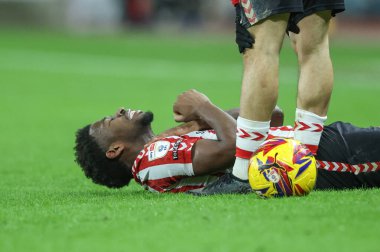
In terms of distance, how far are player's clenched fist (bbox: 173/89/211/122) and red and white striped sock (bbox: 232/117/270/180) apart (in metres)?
0.61

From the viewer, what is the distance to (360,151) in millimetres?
5883

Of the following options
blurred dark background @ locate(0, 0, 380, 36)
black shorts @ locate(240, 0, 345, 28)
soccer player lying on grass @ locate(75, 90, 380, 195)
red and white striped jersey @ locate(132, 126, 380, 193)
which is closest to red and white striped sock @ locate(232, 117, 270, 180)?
soccer player lying on grass @ locate(75, 90, 380, 195)

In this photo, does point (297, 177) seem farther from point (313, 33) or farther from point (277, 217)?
point (313, 33)

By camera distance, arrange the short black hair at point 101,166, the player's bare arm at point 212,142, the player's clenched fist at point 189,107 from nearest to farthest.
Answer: the player's bare arm at point 212,142
the player's clenched fist at point 189,107
the short black hair at point 101,166

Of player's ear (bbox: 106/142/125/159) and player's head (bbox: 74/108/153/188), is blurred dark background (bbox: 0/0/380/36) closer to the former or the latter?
player's head (bbox: 74/108/153/188)

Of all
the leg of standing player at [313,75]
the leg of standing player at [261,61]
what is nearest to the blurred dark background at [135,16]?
the leg of standing player at [313,75]

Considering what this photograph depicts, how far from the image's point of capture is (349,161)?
5871 millimetres

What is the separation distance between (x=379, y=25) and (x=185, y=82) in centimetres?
1646

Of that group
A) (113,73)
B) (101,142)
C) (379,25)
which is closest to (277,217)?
(101,142)

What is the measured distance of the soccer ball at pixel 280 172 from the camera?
17.5ft

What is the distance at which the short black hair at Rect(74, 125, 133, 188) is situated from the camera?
627cm

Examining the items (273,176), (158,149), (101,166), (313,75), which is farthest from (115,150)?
(313,75)

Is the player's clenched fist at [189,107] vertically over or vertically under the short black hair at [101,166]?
over

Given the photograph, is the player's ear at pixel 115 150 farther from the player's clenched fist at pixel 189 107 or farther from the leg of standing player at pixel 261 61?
the leg of standing player at pixel 261 61
